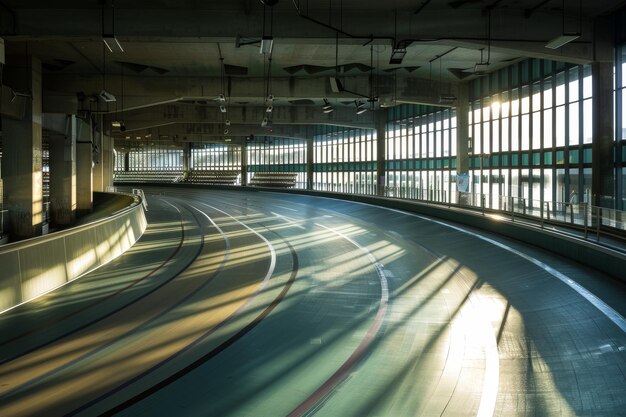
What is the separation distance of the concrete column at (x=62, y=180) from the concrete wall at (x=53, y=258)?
865 inches

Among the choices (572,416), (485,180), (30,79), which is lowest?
(572,416)

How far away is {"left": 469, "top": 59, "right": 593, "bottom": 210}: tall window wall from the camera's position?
90.2ft

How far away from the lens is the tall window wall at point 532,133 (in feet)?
90.2

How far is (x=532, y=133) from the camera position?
32250 millimetres

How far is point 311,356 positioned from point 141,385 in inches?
95.9

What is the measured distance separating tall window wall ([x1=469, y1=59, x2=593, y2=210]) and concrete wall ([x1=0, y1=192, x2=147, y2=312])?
1470 centimetres

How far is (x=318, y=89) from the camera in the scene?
112 feet

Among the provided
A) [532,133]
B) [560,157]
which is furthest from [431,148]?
[560,157]

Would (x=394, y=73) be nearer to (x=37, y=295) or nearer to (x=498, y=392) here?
(x=37, y=295)

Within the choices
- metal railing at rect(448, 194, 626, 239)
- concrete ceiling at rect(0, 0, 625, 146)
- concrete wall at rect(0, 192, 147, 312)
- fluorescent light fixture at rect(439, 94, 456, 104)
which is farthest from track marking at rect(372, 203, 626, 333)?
fluorescent light fixture at rect(439, 94, 456, 104)

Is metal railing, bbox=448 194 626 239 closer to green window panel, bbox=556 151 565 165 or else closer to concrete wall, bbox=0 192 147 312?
green window panel, bbox=556 151 565 165

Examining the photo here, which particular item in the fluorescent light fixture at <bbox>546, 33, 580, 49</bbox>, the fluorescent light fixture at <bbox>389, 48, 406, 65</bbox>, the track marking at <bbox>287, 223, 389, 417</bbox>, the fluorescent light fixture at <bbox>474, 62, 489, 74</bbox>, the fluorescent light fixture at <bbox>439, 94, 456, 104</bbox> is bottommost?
the track marking at <bbox>287, 223, 389, 417</bbox>

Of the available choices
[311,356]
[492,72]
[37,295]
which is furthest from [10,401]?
[492,72]

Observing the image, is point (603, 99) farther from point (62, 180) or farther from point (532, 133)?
point (62, 180)
